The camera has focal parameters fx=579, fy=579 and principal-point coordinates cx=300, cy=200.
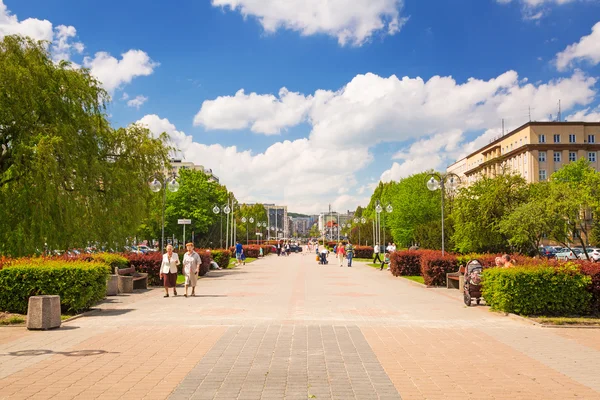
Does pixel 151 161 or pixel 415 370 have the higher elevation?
Result: pixel 151 161

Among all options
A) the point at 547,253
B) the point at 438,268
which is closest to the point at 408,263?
the point at 438,268

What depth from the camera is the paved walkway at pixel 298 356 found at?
265 inches

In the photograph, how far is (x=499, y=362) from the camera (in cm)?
827

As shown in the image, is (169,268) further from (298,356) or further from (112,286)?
(298,356)

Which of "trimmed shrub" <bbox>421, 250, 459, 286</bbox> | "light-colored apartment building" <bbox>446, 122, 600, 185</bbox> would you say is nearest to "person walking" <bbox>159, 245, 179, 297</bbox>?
"trimmed shrub" <bbox>421, 250, 459, 286</bbox>

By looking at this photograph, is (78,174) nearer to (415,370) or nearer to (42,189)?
(42,189)

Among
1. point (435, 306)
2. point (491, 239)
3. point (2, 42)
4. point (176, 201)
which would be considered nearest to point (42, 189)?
point (2, 42)

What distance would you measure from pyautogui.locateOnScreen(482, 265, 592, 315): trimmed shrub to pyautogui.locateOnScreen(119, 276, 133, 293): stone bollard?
39.7 feet

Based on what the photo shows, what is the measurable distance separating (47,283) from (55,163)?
7.79 m

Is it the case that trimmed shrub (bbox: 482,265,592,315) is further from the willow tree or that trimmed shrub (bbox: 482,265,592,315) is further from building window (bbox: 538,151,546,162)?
building window (bbox: 538,151,546,162)

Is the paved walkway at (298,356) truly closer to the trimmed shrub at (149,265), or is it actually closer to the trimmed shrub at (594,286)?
the trimmed shrub at (594,286)

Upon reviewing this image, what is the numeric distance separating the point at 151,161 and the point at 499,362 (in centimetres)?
2163

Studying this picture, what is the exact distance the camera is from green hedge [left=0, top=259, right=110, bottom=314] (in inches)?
514

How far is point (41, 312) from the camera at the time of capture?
11125 mm
